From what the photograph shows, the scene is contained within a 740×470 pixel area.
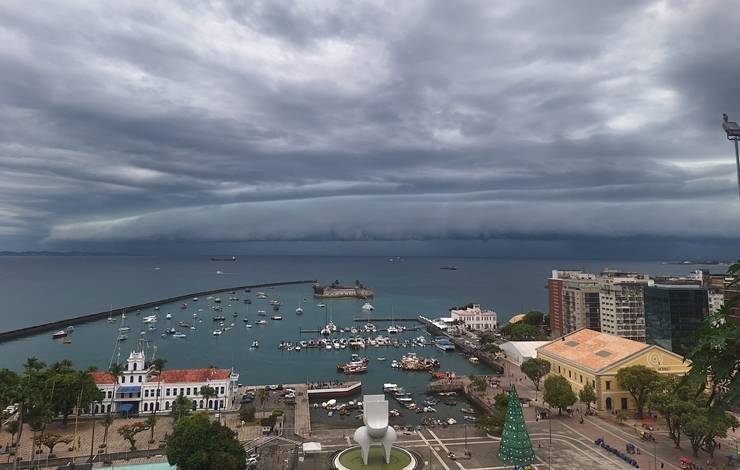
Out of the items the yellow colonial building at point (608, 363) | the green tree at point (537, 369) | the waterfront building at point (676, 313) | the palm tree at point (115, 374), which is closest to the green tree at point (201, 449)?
the palm tree at point (115, 374)

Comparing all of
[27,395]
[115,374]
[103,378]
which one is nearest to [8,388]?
[27,395]

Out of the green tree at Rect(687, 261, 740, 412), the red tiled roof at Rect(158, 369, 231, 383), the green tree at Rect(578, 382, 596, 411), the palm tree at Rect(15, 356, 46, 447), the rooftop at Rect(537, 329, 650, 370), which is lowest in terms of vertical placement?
the green tree at Rect(578, 382, 596, 411)

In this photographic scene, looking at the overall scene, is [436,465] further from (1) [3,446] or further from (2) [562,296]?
(2) [562,296]

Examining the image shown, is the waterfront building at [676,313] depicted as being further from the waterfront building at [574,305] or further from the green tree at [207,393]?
the green tree at [207,393]

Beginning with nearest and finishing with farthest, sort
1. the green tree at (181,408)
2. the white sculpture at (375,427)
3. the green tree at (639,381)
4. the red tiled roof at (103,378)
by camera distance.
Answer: the white sculpture at (375,427) → the green tree at (181,408) → the green tree at (639,381) → the red tiled roof at (103,378)

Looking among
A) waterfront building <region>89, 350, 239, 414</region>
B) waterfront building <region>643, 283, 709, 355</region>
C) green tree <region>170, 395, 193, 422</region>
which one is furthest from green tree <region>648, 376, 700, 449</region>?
waterfront building <region>89, 350, 239, 414</region>

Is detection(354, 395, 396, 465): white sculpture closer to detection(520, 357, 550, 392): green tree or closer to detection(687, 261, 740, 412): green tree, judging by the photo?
detection(687, 261, 740, 412): green tree

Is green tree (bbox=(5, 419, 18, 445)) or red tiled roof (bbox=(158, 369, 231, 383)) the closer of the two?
green tree (bbox=(5, 419, 18, 445))
